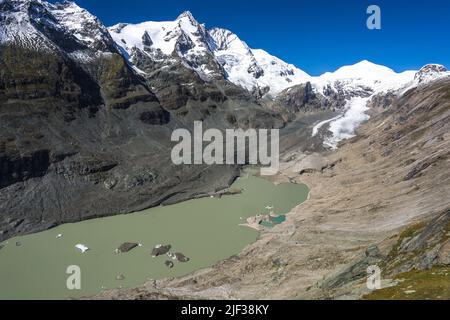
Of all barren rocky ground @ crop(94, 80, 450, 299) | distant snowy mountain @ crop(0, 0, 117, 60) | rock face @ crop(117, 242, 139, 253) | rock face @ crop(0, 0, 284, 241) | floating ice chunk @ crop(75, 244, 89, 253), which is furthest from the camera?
distant snowy mountain @ crop(0, 0, 117, 60)

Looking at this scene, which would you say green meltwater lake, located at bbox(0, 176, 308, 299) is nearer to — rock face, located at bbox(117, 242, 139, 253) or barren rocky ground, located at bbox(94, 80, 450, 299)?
rock face, located at bbox(117, 242, 139, 253)

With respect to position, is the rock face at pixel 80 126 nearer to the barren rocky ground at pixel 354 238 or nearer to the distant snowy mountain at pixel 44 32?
the distant snowy mountain at pixel 44 32

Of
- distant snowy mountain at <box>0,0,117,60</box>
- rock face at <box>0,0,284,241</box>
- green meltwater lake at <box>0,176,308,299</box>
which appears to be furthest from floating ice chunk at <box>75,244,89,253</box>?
distant snowy mountain at <box>0,0,117,60</box>

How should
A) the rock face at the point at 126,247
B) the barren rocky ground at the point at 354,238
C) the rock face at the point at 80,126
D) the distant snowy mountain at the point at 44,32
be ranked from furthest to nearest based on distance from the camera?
1. the distant snowy mountain at the point at 44,32
2. the rock face at the point at 80,126
3. the rock face at the point at 126,247
4. the barren rocky ground at the point at 354,238

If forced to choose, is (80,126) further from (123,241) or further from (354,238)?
(354,238)

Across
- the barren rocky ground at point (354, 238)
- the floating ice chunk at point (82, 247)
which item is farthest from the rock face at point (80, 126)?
the barren rocky ground at point (354, 238)

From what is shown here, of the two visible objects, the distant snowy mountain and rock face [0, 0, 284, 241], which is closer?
rock face [0, 0, 284, 241]
